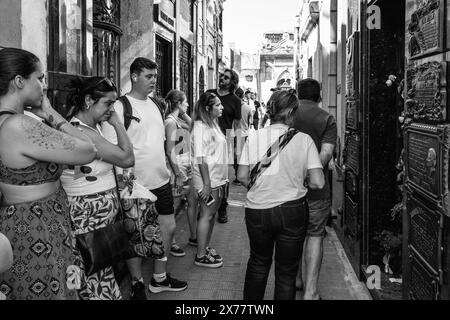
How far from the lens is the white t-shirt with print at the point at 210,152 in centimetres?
508

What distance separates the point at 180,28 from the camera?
37.9 ft

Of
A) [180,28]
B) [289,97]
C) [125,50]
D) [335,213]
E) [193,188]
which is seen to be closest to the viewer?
[289,97]

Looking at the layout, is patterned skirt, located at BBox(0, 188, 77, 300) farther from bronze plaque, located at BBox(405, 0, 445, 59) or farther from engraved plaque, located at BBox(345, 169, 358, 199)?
engraved plaque, located at BBox(345, 169, 358, 199)

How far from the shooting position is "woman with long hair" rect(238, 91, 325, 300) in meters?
3.48

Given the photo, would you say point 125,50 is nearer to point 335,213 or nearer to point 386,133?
point 335,213

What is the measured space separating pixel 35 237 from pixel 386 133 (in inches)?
131

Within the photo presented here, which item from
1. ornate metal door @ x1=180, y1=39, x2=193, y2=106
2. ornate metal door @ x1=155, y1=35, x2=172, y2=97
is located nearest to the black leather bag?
ornate metal door @ x1=155, y1=35, x2=172, y2=97

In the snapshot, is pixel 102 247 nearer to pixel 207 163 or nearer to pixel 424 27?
pixel 207 163

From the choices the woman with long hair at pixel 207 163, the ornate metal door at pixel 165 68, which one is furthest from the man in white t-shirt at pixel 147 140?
the ornate metal door at pixel 165 68

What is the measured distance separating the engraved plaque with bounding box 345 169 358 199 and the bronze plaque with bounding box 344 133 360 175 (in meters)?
0.07

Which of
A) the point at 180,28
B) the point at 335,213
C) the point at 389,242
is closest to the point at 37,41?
the point at 389,242

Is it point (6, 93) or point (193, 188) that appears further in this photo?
point (193, 188)

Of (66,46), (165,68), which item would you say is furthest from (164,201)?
(165,68)

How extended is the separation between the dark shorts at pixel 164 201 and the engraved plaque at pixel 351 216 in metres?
1.89
